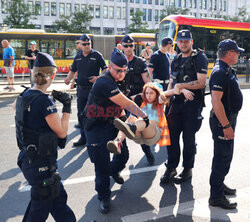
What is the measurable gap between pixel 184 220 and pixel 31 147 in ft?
6.21

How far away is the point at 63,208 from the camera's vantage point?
2.70 m

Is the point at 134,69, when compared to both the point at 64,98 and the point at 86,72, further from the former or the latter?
the point at 64,98

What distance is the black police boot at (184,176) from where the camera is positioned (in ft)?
14.1

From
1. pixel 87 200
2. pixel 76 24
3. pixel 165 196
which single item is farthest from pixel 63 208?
pixel 76 24

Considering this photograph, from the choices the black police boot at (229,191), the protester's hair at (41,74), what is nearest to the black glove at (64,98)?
the protester's hair at (41,74)

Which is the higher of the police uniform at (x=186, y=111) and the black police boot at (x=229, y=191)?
the police uniform at (x=186, y=111)

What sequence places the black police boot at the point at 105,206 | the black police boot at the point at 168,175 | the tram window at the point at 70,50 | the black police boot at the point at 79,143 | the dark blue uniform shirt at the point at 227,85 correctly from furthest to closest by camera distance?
the tram window at the point at 70,50 → the black police boot at the point at 79,143 → the black police boot at the point at 168,175 → the black police boot at the point at 105,206 → the dark blue uniform shirt at the point at 227,85

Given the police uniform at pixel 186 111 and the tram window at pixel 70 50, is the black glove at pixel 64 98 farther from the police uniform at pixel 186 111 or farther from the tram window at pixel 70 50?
the tram window at pixel 70 50

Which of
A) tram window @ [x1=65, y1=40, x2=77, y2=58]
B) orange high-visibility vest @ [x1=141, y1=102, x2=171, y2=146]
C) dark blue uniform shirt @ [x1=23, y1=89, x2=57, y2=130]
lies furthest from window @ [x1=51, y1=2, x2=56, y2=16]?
dark blue uniform shirt @ [x1=23, y1=89, x2=57, y2=130]

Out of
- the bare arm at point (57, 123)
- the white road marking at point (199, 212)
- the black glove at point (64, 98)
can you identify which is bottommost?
the white road marking at point (199, 212)

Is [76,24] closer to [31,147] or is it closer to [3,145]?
[3,145]

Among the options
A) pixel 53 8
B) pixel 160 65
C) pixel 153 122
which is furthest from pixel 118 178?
pixel 53 8

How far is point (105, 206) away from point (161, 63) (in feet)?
11.0

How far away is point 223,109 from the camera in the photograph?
3281 millimetres
